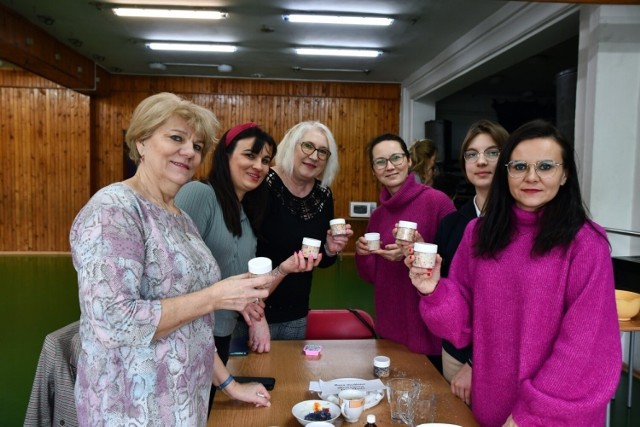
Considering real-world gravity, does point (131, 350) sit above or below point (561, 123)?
below

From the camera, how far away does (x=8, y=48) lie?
6.61m

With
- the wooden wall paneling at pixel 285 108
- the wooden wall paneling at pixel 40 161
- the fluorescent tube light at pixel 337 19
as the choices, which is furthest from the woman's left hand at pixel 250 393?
the wooden wall paneling at pixel 40 161

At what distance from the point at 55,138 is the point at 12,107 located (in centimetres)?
99

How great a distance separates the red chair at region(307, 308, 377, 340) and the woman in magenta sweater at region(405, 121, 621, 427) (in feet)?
3.34

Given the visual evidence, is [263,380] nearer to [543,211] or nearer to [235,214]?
[235,214]

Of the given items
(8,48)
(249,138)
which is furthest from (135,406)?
(8,48)

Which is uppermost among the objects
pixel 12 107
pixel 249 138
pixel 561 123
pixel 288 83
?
pixel 288 83

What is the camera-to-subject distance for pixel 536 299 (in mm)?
1469

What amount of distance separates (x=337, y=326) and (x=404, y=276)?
1.72 feet

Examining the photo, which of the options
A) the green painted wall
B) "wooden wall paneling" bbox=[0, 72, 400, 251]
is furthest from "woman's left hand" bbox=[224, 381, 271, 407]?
"wooden wall paneling" bbox=[0, 72, 400, 251]

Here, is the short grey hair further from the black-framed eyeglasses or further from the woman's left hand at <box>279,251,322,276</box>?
the woman's left hand at <box>279,251,322,276</box>

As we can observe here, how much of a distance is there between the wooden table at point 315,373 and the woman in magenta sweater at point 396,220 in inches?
4.7

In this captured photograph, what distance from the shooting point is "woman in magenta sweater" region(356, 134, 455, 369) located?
2.36 metres

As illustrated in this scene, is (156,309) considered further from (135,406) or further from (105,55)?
(105,55)
